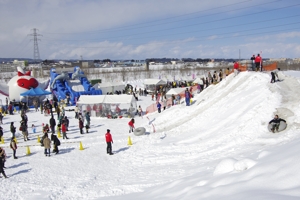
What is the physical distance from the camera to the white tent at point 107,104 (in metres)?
23.8

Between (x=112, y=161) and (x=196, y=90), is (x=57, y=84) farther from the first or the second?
(x=112, y=161)

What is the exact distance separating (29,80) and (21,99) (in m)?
2.67

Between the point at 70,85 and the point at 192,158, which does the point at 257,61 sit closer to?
the point at 192,158

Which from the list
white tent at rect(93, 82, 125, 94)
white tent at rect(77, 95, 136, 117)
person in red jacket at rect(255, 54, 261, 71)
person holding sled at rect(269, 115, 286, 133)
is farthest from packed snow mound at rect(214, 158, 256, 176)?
white tent at rect(93, 82, 125, 94)

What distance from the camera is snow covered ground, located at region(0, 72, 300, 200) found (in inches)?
260

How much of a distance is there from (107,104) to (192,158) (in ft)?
45.6

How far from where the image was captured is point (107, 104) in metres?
24.0

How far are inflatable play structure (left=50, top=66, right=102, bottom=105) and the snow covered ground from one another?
1612 cm

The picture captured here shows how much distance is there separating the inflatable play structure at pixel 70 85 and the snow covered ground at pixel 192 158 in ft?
52.9

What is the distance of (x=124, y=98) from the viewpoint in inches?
940

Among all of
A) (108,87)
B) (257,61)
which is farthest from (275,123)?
(108,87)

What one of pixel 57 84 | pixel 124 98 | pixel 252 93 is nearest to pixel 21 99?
pixel 57 84

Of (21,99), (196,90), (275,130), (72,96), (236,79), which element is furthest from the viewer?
(72,96)

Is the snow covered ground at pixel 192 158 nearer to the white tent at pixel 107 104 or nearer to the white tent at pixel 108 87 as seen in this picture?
the white tent at pixel 107 104
